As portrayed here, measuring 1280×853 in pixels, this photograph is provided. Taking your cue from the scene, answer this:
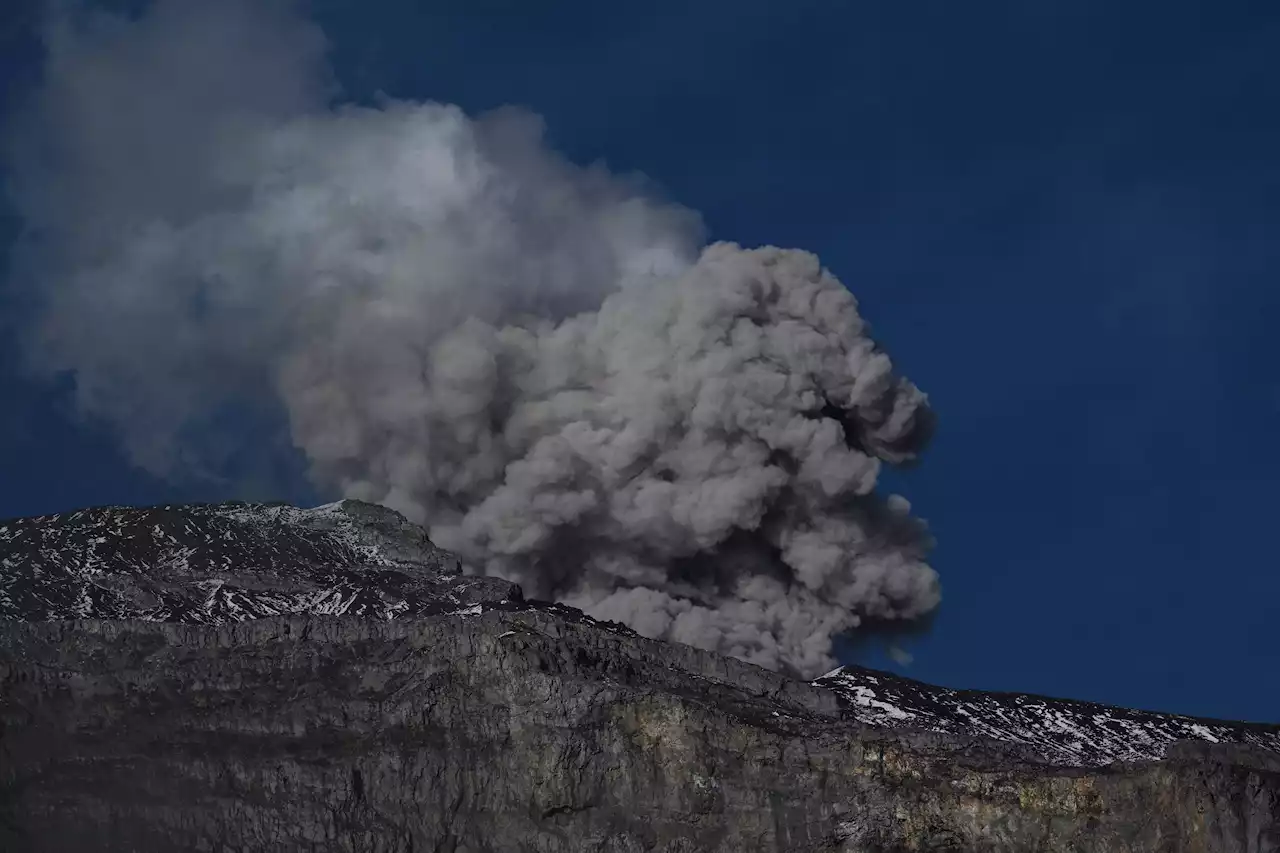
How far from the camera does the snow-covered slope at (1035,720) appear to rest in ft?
239

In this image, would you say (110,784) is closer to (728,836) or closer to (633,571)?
(728,836)

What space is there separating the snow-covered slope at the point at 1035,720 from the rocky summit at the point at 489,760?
11.0ft

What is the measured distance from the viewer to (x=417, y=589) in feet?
246

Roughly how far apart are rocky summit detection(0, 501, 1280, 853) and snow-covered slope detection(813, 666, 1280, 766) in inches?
132

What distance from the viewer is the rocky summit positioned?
62.6m

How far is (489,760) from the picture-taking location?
6450 centimetres

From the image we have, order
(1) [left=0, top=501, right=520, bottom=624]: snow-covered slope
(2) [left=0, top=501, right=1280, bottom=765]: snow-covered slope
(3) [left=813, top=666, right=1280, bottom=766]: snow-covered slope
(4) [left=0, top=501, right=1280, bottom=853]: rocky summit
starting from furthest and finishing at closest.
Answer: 1. (3) [left=813, top=666, right=1280, bottom=766]: snow-covered slope
2. (2) [left=0, top=501, right=1280, bottom=765]: snow-covered slope
3. (1) [left=0, top=501, right=520, bottom=624]: snow-covered slope
4. (4) [left=0, top=501, right=1280, bottom=853]: rocky summit

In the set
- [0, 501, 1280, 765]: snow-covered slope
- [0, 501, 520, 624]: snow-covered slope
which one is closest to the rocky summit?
[0, 501, 520, 624]: snow-covered slope

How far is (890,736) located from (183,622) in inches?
655

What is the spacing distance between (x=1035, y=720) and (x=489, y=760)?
1827cm

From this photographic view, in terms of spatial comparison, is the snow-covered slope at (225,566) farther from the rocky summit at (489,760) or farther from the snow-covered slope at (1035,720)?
the snow-covered slope at (1035,720)

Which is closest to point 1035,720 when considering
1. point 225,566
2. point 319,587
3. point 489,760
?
point 489,760

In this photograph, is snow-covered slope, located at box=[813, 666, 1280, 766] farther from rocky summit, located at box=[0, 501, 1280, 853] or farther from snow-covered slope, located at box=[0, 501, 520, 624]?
snow-covered slope, located at box=[0, 501, 520, 624]

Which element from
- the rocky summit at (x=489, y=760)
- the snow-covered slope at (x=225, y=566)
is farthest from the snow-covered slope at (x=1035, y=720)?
the snow-covered slope at (x=225, y=566)
